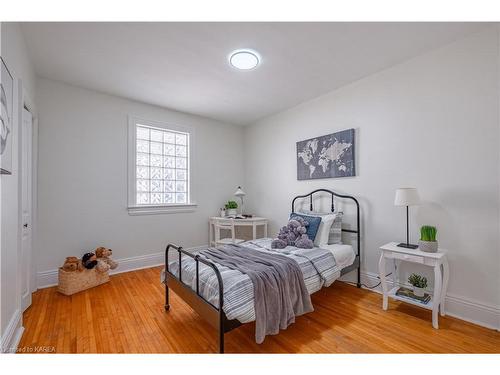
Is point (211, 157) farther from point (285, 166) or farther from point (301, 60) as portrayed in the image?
point (301, 60)

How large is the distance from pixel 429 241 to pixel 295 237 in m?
1.31

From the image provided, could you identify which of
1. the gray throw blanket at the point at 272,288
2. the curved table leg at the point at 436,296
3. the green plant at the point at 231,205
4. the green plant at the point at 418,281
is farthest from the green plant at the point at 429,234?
the green plant at the point at 231,205

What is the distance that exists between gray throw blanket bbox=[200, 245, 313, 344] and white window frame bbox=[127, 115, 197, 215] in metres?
1.86

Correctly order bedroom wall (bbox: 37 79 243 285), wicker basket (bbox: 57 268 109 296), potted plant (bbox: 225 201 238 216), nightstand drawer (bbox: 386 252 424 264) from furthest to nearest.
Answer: potted plant (bbox: 225 201 238 216) → bedroom wall (bbox: 37 79 243 285) → wicker basket (bbox: 57 268 109 296) → nightstand drawer (bbox: 386 252 424 264)

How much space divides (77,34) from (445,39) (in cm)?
338

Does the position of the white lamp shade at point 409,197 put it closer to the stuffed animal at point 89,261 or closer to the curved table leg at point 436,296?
the curved table leg at point 436,296

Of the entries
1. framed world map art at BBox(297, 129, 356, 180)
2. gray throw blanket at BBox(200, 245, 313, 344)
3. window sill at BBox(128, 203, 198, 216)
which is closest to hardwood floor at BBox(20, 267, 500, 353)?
gray throw blanket at BBox(200, 245, 313, 344)

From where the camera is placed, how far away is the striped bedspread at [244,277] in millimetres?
1670

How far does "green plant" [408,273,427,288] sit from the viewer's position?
229 cm

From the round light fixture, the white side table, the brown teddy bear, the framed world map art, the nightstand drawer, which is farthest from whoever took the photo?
the white side table

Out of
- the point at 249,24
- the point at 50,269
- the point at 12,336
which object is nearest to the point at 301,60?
the point at 249,24

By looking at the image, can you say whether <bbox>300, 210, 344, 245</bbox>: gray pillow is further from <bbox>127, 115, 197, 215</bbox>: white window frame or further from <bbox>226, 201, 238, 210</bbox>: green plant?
<bbox>127, 115, 197, 215</bbox>: white window frame

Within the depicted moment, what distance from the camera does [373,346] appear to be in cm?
180

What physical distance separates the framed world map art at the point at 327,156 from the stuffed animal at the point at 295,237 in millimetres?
844
